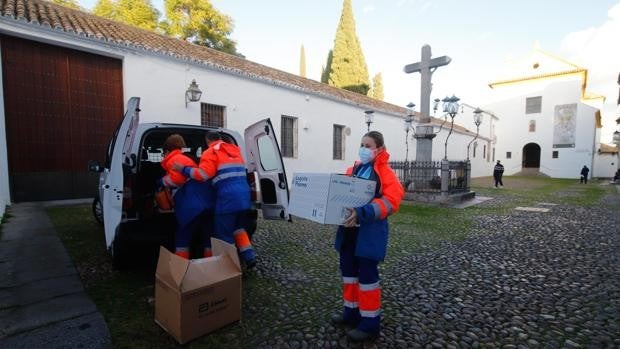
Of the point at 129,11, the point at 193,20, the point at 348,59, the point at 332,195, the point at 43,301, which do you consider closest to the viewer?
the point at 332,195

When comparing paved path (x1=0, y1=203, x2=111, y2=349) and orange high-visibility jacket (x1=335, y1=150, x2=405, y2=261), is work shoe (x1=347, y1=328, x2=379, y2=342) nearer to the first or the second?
orange high-visibility jacket (x1=335, y1=150, x2=405, y2=261)

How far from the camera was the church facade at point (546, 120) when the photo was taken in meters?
29.2

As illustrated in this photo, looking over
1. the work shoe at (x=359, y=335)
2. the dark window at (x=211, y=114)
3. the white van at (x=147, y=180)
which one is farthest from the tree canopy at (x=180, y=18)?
the work shoe at (x=359, y=335)

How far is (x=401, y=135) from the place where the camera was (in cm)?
2081

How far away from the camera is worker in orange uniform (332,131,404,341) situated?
7.57ft

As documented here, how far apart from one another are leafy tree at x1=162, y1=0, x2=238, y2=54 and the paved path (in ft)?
62.0

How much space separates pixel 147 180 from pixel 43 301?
1.95m

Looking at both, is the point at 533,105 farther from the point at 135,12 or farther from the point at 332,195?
the point at 332,195

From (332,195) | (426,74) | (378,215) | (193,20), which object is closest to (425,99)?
(426,74)

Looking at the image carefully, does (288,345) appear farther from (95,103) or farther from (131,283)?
(95,103)

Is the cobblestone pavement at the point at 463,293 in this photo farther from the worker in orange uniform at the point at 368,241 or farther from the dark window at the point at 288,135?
Result: the dark window at the point at 288,135

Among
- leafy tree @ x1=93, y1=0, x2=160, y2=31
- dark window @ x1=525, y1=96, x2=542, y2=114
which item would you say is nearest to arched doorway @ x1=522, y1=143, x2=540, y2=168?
dark window @ x1=525, y1=96, x2=542, y2=114

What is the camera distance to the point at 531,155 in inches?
1339

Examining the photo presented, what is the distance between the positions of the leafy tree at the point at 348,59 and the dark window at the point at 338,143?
13.5m
